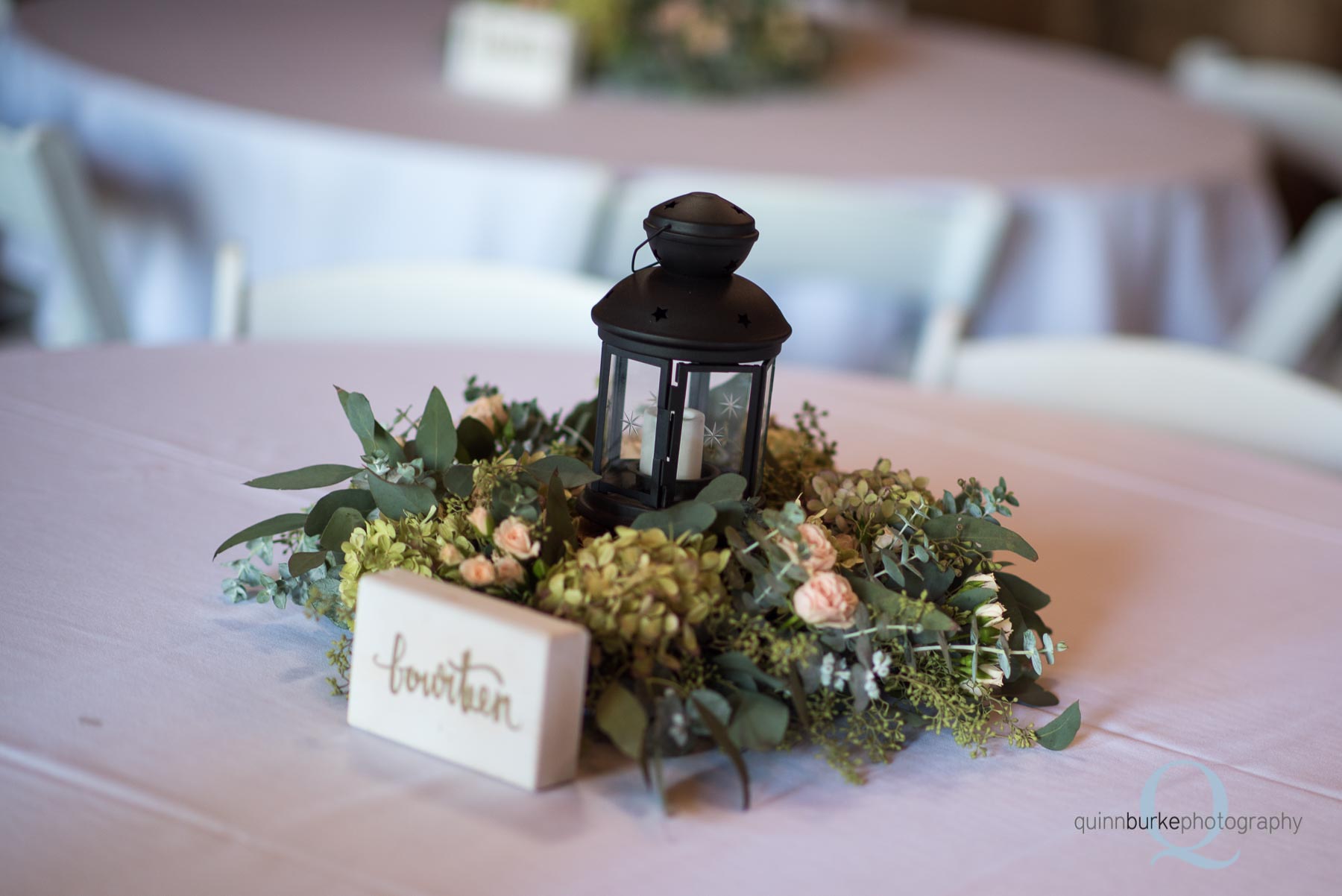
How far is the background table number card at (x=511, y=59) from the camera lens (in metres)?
2.54

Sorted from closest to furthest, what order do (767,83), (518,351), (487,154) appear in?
(518,351), (487,154), (767,83)

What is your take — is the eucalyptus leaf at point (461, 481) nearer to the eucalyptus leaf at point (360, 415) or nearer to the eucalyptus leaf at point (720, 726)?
the eucalyptus leaf at point (360, 415)

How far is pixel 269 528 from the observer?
2.78ft

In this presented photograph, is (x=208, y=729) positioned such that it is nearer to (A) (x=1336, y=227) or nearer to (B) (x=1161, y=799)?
(B) (x=1161, y=799)

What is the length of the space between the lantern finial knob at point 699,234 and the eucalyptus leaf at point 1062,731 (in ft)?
1.16

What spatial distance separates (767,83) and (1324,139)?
4.64ft

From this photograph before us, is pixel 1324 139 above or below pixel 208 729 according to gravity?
above

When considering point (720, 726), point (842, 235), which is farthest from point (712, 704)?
point (842, 235)

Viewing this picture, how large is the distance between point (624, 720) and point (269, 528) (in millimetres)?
278

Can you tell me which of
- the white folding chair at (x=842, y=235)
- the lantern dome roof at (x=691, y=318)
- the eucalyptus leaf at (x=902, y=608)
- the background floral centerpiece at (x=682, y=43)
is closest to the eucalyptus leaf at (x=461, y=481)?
the lantern dome roof at (x=691, y=318)

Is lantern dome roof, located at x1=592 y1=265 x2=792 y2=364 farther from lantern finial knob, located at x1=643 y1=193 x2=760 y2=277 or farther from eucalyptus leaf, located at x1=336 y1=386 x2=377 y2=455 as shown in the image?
eucalyptus leaf, located at x1=336 y1=386 x2=377 y2=455

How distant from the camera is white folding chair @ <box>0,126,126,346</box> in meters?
1.69

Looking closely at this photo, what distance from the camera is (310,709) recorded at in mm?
792

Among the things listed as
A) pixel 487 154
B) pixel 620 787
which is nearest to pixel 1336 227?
pixel 487 154
